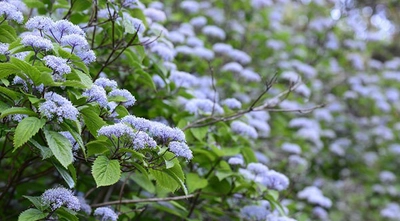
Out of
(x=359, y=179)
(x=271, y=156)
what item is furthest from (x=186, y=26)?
(x=359, y=179)

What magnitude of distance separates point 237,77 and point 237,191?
7.43ft

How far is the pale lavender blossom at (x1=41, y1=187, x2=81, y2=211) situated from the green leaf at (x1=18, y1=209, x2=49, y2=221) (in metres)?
0.05

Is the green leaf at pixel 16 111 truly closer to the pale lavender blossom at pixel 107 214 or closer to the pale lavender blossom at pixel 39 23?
the pale lavender blossom at pixel 39 23

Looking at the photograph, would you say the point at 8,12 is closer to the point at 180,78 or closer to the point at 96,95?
the point at 96,95

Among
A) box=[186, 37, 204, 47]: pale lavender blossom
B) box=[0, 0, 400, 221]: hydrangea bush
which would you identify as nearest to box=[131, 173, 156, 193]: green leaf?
box=[0, 0, 400, 221]: hydrangea bush

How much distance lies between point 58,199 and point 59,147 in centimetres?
29

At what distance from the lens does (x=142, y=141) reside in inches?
69.4

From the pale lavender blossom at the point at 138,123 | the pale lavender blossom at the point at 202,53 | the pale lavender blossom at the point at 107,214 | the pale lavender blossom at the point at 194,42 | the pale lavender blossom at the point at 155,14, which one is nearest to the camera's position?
the pale lavender blossom at the point at 138,123

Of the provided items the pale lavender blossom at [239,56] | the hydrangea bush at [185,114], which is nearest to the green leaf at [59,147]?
the hydrangea bush at [185,114]

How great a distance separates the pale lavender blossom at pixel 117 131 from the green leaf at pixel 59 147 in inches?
5.0

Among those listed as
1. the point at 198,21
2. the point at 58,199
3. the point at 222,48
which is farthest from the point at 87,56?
the point at 198,21

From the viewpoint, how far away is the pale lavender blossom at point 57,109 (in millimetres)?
1692

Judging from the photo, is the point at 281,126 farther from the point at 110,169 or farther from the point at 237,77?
the point at 110,169

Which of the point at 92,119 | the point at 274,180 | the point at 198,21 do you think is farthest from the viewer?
the point at 198,21
